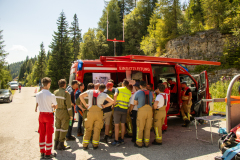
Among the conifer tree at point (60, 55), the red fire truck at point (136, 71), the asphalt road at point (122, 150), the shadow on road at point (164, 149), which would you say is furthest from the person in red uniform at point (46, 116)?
the conifer tree at point (60, 55)

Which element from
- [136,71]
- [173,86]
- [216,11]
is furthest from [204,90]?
[216,11]

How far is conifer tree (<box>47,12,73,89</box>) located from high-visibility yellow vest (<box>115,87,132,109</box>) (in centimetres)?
3075

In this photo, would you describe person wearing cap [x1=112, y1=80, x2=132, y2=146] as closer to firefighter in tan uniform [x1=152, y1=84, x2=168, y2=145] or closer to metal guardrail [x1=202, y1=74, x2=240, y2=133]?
firefighter in tan uniform [x1=152, y1=84, x2=168, y2=145]

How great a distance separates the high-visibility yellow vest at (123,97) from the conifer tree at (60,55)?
30746 mm

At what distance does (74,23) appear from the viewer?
55.3m

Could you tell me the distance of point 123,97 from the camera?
517 centimetres

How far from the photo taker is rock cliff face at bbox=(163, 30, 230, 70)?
66.3 ft

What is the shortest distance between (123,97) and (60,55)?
33414mm

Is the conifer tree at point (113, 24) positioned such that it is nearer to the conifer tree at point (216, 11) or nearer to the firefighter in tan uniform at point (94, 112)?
the conifer tree at point (216, 11)

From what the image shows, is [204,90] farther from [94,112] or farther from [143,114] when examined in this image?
[94,112]

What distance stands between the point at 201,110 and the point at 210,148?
2801 mm

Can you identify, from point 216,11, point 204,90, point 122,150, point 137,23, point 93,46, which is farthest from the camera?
point 137,23

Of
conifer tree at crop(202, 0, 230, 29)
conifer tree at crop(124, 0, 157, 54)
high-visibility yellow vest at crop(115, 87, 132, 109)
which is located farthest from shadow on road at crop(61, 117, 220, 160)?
conifer tree at crop(124, 0, 157, 54)

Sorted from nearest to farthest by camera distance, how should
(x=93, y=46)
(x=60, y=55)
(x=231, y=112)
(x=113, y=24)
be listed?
(x=231, y=112) < (x=60, y=55) < (x=93, y=46) < (x=113, y=24)
